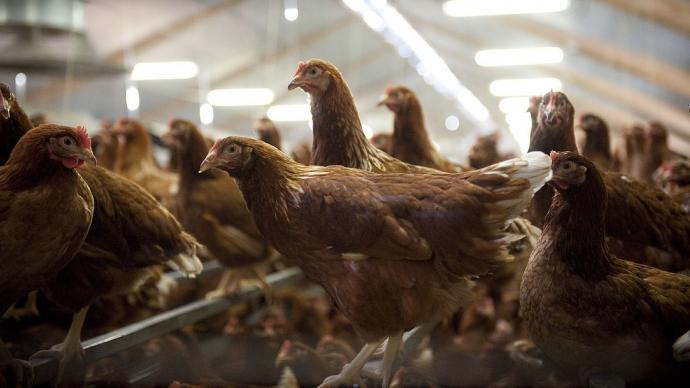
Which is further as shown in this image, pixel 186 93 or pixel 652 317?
pixel 186 93

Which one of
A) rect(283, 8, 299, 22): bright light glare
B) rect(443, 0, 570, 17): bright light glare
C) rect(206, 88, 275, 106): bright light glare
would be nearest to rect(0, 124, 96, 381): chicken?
rect(206, 88, 275, 106): bright light glare

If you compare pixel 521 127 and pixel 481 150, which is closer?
pixel 521 127

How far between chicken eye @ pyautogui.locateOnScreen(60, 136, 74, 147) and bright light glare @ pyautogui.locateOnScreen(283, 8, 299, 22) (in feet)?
3.62

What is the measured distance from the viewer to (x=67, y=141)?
50.5 inches

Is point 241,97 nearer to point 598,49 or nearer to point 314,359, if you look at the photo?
point 314,359

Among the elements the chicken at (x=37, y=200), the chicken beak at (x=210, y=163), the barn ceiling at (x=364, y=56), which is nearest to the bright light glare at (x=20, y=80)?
the barn ceiling at (x=364, y=56)

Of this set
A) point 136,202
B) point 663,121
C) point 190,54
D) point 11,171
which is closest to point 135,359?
point 136,202

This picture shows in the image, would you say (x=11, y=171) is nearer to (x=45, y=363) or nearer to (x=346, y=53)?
(x=45, y=363)

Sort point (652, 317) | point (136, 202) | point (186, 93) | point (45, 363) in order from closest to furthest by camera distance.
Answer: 1. point (652, 317)
2. point (45, 363)
3. point (136, 202)
4. point (186, 93)

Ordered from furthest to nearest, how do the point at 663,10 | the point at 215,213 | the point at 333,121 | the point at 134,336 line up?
the point at 215,213
the point at 663,10
the point at 134,336
the point at 333,121

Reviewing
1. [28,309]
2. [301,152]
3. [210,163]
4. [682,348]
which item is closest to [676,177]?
[682,348]

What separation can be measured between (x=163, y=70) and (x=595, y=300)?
A: 1.99 m

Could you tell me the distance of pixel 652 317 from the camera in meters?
1.43

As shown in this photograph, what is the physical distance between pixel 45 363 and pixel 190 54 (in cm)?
148
